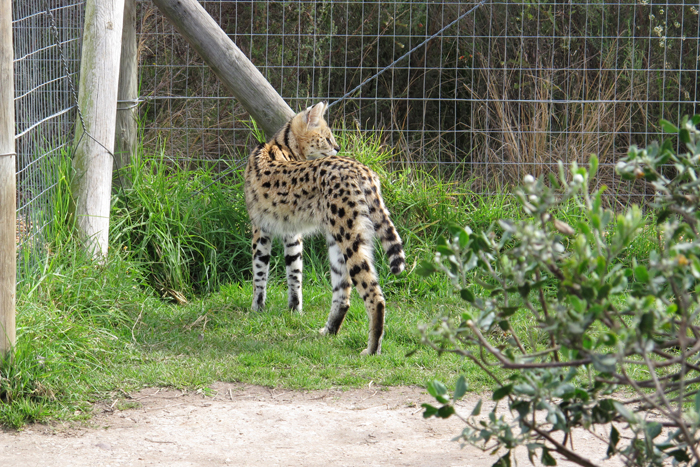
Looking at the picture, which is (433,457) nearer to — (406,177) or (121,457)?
(121,457)

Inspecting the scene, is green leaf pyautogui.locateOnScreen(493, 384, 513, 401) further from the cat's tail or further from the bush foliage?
the cat's tail

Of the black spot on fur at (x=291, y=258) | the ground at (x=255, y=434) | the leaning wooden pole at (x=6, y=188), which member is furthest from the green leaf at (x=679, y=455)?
the black spot on fur at (x=291, y=258)

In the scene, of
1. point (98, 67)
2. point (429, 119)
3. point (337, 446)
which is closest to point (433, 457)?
point (337, 446)

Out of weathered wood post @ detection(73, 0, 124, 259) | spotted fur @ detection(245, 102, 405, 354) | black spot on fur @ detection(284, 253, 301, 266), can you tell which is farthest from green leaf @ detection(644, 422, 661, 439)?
weathered wood post @ detection(73, 0, 124, 259)

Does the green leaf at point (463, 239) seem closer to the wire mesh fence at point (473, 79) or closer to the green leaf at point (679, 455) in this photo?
the green leaf at point (679, 455)

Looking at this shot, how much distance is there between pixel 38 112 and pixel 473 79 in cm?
442

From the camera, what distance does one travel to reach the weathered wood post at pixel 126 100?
19.6 ft

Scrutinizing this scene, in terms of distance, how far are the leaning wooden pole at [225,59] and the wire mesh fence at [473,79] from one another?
0.77 m

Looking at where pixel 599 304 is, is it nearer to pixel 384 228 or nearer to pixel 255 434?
pixel 255 434

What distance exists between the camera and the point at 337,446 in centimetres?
347

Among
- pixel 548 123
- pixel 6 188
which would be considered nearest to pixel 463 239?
pixel 6 188

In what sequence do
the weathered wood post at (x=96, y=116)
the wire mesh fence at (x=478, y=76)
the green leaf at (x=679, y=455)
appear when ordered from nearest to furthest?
the green leaf at (x=679, y=455) < the weathered wood post at (x=96, y=116) < the wire mesh fence at (x=478, y=76)

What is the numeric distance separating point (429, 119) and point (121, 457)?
6.00 meters

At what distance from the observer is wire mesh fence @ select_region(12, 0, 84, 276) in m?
4.73
